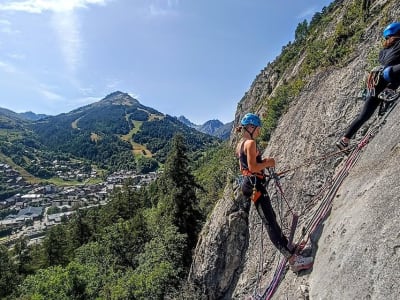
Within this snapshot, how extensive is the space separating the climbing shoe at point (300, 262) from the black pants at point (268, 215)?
0.46 feet

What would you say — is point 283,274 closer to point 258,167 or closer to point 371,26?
point 258,167

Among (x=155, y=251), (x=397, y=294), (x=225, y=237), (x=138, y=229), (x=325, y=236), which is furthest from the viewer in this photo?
(x=138, y=229)

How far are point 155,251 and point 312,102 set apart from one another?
82.6ft

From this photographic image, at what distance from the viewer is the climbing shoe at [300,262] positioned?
696 centimetres

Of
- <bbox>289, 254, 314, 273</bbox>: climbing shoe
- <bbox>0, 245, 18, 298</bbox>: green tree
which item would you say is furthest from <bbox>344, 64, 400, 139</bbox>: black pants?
<bbox>0, 245, 18, 298</bbox>: green tree

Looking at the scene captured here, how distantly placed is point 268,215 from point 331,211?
4.49 ft

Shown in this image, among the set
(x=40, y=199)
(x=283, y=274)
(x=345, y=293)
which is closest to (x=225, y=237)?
(x=283, y=274)

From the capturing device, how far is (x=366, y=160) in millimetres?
7422

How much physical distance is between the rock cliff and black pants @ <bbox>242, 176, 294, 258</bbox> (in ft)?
1.96

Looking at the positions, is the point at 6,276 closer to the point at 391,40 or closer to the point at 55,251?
the point at 55,251

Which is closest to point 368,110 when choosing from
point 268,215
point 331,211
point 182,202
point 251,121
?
point 331,211

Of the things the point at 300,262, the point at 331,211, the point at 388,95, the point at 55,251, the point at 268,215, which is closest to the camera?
the point at 300,262

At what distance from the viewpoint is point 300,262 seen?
23.2 feet

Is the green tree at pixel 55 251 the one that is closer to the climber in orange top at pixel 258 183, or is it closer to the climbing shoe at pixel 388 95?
the climber in orange top at pixel 258 183
